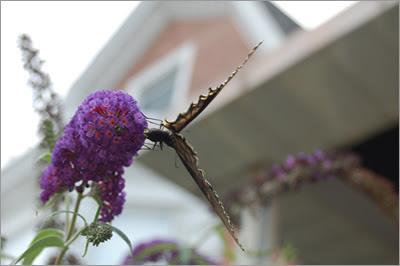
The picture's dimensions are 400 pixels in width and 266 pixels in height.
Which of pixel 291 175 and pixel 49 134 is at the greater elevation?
pixel 291 175

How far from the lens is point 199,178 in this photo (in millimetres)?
419

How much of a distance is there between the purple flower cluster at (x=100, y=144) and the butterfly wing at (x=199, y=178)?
0.16ft

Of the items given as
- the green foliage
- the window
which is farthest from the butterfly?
the window

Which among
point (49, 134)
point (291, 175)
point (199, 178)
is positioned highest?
point (291, 175)

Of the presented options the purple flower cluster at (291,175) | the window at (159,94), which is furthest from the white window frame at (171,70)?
the purple flower cluster at (291,175)

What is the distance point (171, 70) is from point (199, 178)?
194 inches

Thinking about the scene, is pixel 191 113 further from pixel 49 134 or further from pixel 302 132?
pixel 302 132

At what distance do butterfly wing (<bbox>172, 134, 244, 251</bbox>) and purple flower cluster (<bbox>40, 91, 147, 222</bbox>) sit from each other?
0.16 feet

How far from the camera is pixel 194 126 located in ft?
7.87

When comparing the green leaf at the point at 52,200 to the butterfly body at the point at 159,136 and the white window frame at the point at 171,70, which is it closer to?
the butterfly body at the point at 159,136

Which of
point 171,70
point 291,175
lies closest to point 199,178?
point 291,175

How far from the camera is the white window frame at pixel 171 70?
16.3 feet

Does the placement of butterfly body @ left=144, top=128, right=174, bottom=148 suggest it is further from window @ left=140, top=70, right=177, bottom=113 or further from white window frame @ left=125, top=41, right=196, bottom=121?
window @ left=140, top=70, right=177, bottom=113

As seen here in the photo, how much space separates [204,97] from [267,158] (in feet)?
7.01
